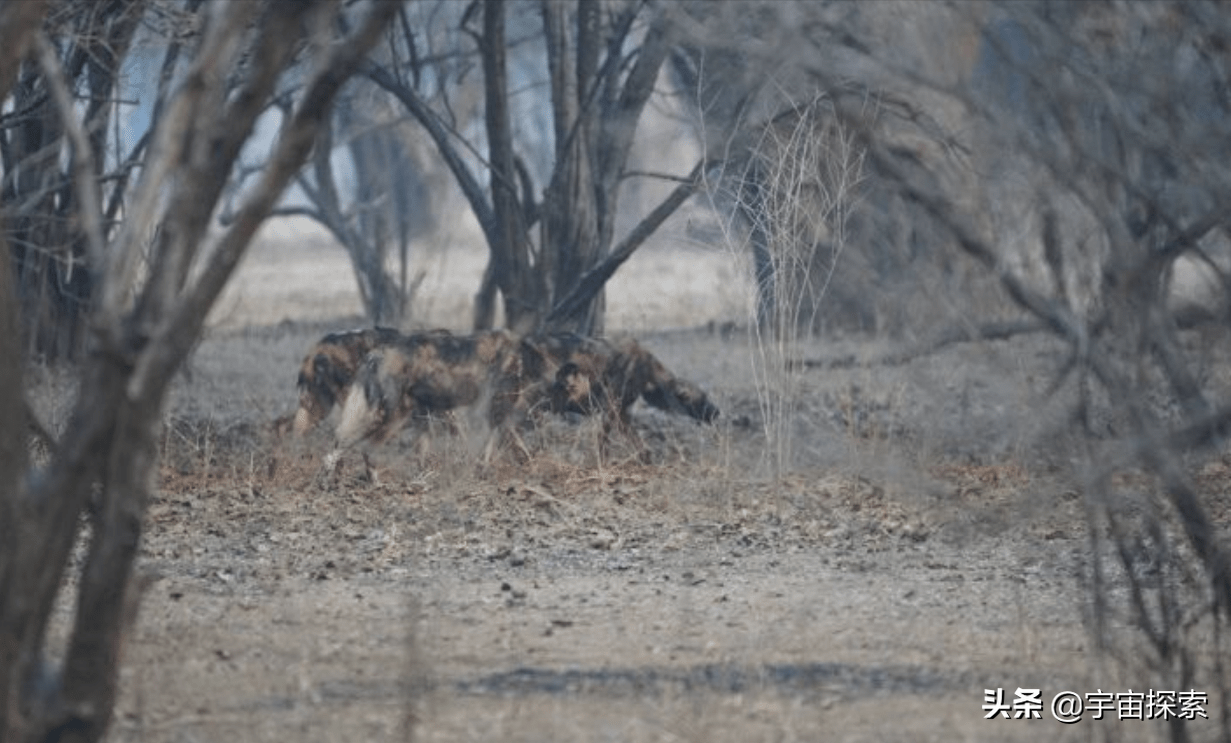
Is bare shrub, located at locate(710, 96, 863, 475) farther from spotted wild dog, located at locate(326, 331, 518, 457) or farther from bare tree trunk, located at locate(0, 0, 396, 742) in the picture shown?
bare tree trunk, located at locate(0, 0, 396, 742)

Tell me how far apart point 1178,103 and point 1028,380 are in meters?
0.96

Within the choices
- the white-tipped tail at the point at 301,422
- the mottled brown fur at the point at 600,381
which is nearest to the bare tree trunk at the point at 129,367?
the white-tipped tail at the point at 301,422

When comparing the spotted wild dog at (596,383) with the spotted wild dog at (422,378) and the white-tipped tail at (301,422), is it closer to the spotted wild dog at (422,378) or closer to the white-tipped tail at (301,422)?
the spotted wild dog at (422,378)

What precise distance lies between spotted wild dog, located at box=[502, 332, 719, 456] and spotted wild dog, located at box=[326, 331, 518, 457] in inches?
7.2

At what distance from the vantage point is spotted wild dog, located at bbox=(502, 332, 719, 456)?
13453mm

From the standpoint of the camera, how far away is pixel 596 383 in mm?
13609

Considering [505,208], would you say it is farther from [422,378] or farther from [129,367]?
[129,367]

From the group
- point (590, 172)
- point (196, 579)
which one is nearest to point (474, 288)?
point (590, 172)

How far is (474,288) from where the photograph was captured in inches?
1682

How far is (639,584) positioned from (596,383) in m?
4.58

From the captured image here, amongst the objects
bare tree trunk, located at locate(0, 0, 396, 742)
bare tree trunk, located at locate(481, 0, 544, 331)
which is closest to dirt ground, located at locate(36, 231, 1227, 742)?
bare tree trunk, located at locate(0, 0, 396, 742)

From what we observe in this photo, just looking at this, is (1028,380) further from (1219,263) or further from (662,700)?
(662,700)

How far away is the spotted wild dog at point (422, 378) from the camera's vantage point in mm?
13094

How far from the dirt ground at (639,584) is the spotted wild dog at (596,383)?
0.70 ft
